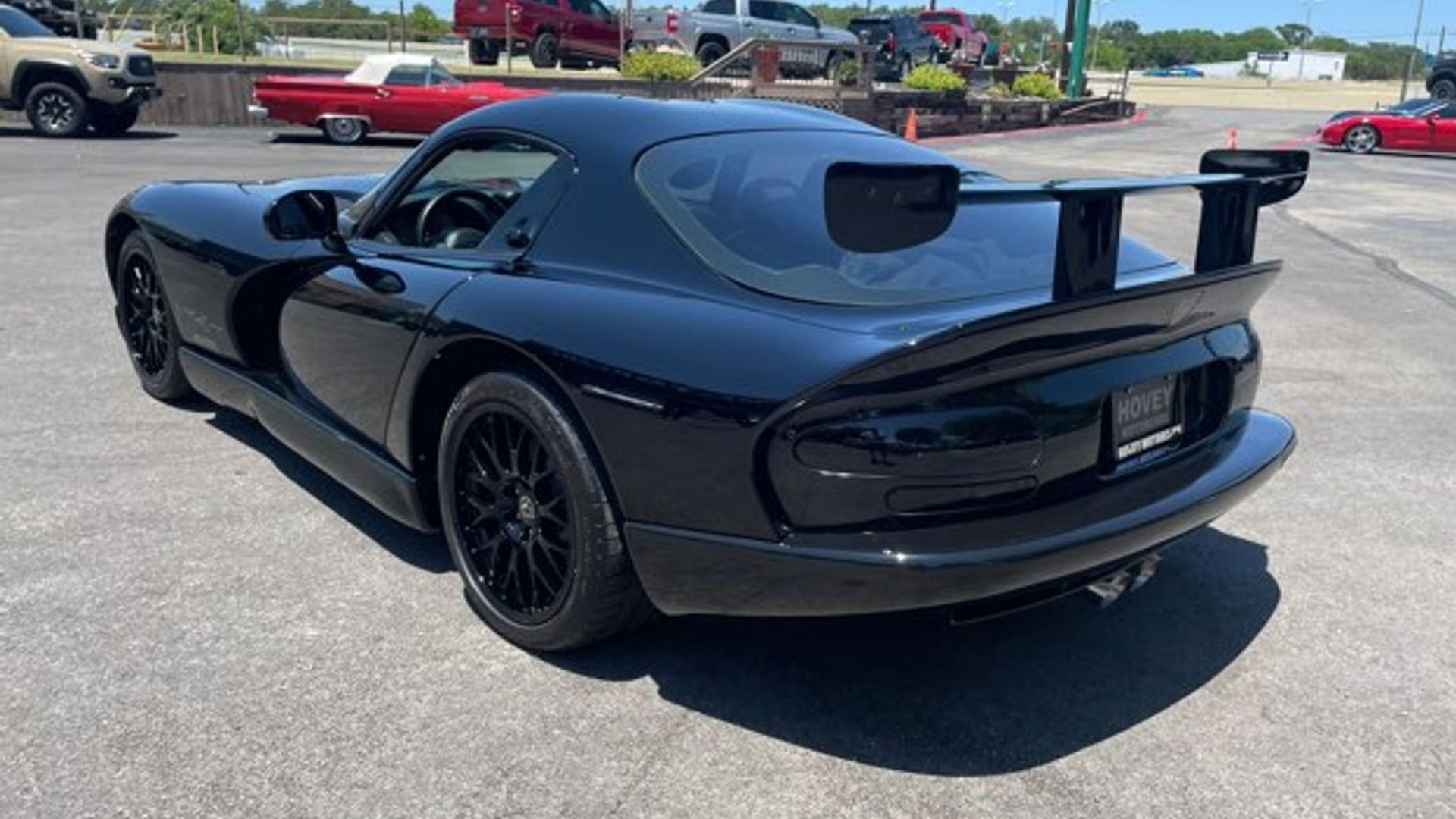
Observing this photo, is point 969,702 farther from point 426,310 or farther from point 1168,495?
point 426,310

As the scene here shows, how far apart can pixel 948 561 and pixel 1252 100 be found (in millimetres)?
58278

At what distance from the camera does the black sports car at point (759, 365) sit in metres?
2.44

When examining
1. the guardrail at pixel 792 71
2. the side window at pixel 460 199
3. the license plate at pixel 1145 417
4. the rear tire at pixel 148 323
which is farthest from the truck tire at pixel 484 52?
the license plate at pixel 1145 417

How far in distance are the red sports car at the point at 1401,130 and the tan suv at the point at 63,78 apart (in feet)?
79.9

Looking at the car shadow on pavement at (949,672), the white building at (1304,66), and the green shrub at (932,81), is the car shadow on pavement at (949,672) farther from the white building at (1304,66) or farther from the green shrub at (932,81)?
the white building at (1304,66)

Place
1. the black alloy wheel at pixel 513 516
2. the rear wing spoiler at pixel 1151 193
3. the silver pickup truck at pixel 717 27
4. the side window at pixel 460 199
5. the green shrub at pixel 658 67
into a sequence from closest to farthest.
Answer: the rear wing spoiler at pixel 1151 193
the black alloy wheel at pixel 513 516
the side window at pixel 460 199
the green shrub at pixel 658 67
the silver pickup truck at pixel 717 27

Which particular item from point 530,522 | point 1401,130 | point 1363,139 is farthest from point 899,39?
point 530,522

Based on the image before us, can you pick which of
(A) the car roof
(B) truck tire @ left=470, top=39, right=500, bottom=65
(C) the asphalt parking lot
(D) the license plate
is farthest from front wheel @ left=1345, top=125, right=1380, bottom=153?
(D) the license plate

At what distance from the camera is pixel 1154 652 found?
3221 mm

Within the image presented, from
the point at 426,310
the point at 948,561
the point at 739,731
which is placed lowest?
the point at 739,731

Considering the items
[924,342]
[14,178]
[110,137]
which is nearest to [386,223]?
[924,342]

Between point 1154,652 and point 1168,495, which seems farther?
point 1154,652

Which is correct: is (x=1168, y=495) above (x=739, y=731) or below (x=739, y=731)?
above

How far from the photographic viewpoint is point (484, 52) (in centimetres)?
2686
